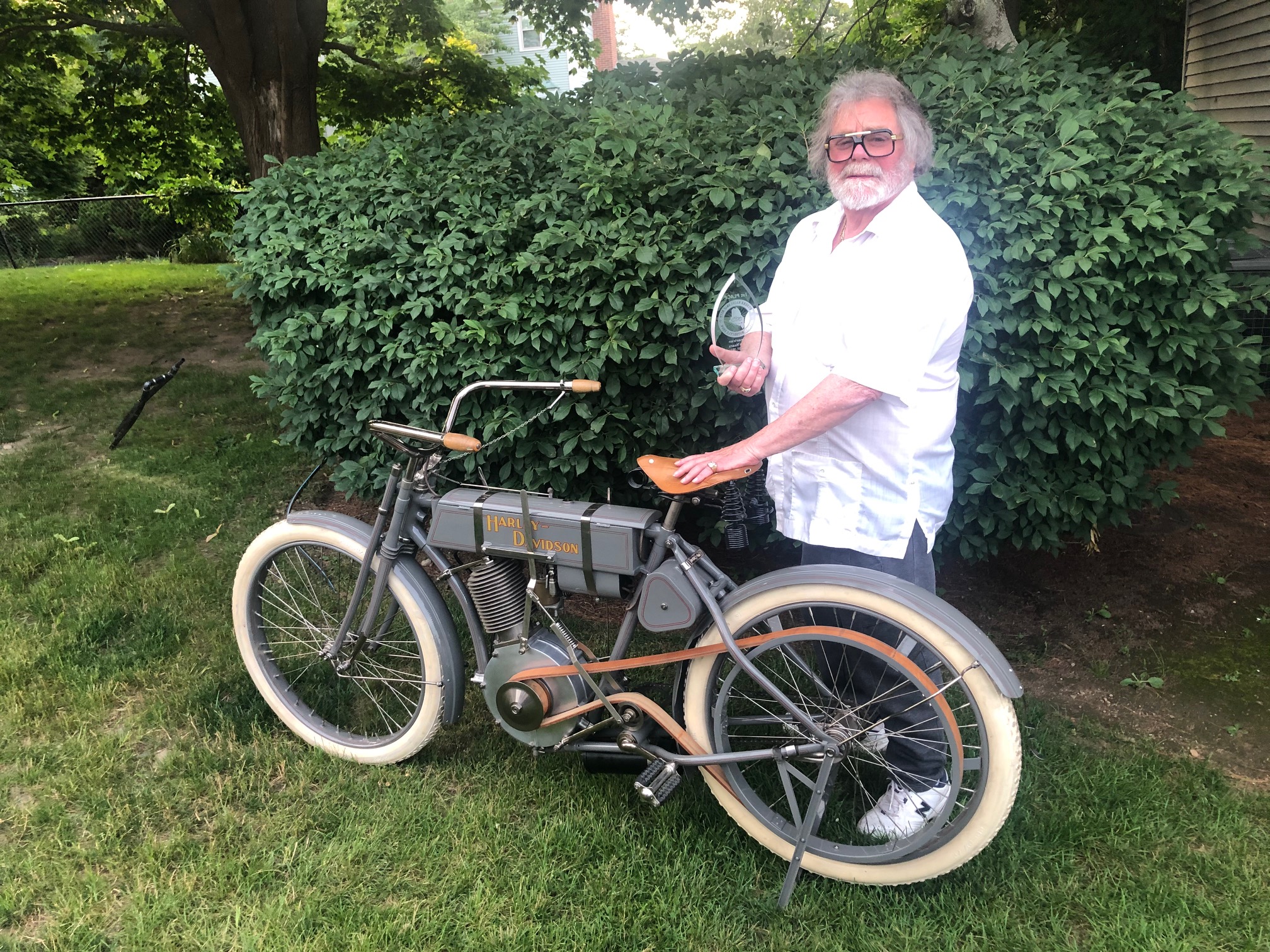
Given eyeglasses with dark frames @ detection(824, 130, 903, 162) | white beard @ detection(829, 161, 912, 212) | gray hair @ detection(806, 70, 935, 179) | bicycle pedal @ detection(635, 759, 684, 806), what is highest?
gray hair @ detection(806, 70, 935, 179)

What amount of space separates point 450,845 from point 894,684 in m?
1.41

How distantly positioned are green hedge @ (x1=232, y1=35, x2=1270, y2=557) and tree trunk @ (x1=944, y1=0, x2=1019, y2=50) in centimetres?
78

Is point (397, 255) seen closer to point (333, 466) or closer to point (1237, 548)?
point (333, 466)

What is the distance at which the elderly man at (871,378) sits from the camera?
200 cm

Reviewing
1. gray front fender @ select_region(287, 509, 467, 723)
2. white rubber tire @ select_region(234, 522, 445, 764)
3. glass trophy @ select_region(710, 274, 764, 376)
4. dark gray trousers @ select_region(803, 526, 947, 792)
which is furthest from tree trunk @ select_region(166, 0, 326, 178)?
dark gray trousers @ select_region(803, 526, 947, 792)

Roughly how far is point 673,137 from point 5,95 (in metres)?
10.4

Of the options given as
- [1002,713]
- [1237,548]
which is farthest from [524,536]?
[1237,548]

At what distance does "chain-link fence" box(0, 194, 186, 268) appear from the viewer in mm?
17344

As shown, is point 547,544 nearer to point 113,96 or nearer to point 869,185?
point 869,185

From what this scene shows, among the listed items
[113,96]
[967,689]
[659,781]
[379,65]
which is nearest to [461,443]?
[659,781]

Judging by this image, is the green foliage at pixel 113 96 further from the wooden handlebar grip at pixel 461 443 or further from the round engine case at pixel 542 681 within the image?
the round engine case at pixel 542 681

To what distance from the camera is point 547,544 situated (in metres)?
2.40

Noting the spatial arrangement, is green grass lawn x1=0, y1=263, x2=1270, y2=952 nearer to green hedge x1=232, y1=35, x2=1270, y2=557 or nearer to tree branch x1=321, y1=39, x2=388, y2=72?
green hedge x1=232, y1=35, x2=1270, y2=557

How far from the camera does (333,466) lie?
4.80 metres
